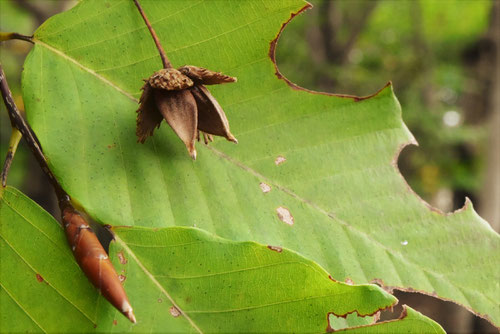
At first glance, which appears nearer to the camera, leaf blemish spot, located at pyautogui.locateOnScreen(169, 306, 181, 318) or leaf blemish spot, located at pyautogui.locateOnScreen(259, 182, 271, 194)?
leaf blemish spot, located at pyautogui.locateOnScreen(169, 306, 181, 318)

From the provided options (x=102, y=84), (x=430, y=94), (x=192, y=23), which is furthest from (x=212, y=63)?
(x=430, y=94)

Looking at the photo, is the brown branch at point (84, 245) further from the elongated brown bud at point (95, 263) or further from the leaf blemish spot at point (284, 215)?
the leaf blemish spot at point (284, 215)

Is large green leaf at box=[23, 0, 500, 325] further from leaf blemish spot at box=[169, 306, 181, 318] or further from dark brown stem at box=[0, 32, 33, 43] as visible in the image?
leaf blemish spot at box=[169, 306, 181, 318]

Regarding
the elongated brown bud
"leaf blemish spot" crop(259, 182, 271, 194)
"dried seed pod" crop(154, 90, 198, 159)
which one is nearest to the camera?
the elongated brown bud

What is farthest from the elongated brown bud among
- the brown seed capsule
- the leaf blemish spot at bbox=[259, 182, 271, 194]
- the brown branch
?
the leaf blemish spot at bbox=[259, 182, 271, 194]

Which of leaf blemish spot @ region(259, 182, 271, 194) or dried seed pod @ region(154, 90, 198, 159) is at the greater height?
dried seed pod @ region(154, 90, 198, 159)

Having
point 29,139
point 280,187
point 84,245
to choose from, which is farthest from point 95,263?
point 280,187

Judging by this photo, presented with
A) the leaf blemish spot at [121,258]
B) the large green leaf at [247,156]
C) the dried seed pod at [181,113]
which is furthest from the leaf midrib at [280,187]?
the leaf blemish spot at [121,258]
